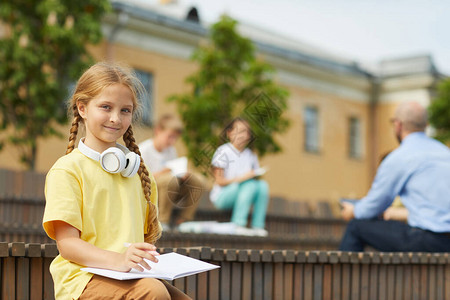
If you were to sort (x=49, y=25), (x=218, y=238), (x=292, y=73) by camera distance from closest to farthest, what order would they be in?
(x=218, y=238) < (x=49, y=25) < (x=292, y=73)

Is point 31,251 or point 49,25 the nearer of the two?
point 31,251

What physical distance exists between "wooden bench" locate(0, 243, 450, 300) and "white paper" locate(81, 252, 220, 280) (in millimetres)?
676

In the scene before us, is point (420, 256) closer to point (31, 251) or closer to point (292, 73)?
point (31, 251)

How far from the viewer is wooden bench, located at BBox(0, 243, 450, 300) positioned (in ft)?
11.4

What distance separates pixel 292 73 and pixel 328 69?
2.19 metres

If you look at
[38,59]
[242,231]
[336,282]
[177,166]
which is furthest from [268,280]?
[38,59]

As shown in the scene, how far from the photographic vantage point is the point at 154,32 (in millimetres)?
21734

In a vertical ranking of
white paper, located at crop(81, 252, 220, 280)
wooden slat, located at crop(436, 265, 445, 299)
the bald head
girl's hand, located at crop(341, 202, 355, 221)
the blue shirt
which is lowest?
wooden slat, located at crop(436, 265, 445, 299)

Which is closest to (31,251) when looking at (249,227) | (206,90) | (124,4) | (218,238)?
(218,238)

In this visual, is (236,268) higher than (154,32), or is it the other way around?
(154,32)

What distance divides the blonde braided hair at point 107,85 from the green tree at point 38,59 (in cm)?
1270

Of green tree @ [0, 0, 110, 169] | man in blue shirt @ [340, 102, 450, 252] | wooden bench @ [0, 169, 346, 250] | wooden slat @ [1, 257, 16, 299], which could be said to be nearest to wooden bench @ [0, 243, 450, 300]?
wooden slat @ [1, 257, 16, 299]

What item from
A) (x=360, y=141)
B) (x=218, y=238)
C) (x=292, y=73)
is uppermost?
(x=292, y=73)

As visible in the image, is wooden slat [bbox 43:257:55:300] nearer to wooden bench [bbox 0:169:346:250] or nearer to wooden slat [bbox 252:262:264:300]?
wooden slat [bbox 252:262:264:300]
